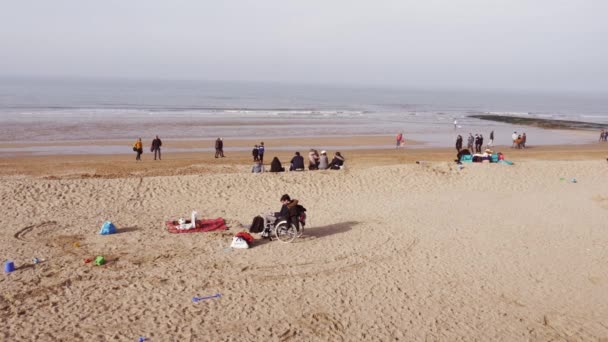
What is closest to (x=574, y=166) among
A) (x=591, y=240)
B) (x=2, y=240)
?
(x=591, y=240)

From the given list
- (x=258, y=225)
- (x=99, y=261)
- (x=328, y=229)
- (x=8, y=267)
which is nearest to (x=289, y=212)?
(x=258, y=225)

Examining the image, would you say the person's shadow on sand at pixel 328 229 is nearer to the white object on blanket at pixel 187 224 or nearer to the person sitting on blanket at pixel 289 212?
the person sitting on blanket at pixel 289 212

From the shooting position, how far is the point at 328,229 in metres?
12.3

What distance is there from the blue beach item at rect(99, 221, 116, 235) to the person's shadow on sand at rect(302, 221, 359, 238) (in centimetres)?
438

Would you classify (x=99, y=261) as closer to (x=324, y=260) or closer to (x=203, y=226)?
(x=203, y=226)

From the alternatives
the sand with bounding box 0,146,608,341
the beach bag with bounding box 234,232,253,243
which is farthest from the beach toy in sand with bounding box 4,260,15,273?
the beach bag with bounding box 234,232,253,243

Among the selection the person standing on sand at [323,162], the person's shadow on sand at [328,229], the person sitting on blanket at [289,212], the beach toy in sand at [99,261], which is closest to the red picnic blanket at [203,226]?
the person sitting on blanket at [289,212]

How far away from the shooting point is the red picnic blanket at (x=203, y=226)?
11.7 meters

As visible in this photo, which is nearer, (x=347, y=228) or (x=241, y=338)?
(x=241, y=338)

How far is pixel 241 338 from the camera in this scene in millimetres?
7172

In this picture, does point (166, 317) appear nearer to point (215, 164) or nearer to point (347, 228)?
point (347, 228)

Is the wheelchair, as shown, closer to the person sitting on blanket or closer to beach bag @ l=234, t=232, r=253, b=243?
the person sitting on blanket

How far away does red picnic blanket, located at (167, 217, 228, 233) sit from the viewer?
11744 millimetres

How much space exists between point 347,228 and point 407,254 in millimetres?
2112
